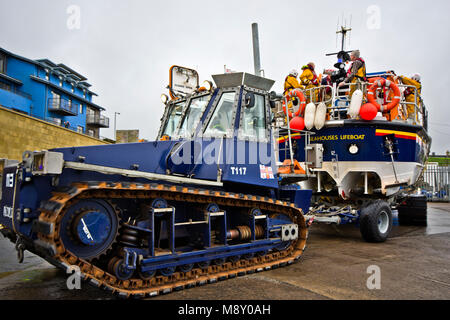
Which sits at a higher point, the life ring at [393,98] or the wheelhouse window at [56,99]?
the wheelhouse window at [56,99]

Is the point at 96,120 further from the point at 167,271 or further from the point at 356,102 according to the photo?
the point at 167,271

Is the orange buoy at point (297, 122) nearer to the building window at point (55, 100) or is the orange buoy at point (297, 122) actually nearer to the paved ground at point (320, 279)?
the paved ground at point (320, 279)

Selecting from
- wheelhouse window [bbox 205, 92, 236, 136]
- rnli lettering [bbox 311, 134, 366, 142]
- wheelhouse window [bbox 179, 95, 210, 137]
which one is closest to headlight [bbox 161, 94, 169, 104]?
wheelhouse window [bbox 179, 95, 210, 137]

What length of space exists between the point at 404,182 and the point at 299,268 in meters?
4.89

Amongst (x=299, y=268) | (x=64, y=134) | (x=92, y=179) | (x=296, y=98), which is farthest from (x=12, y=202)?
(x=64, y=134)

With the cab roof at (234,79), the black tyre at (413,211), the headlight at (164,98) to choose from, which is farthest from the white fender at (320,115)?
the black tyre at (413,211)

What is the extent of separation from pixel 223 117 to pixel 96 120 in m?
46.1

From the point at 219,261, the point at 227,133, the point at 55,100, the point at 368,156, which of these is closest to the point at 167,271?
the point at 219,261

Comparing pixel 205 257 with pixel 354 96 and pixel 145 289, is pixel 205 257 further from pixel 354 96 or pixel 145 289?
pixel 354 96

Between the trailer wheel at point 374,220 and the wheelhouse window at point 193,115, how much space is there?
188 inches

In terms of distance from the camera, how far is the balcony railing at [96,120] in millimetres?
46719

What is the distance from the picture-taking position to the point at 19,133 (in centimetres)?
1612

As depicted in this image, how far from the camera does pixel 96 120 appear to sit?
1848 inches

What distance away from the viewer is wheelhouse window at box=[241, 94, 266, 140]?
17.5ft
